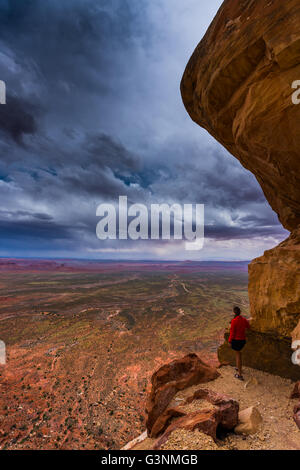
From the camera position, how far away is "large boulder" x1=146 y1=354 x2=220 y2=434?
5.76m

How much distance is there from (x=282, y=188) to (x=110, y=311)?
41.0m

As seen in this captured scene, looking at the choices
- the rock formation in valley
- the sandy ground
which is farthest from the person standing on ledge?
the rock formation in valley

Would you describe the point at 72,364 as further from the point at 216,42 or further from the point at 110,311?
the point at 216,42

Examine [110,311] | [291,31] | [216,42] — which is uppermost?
[216,42]

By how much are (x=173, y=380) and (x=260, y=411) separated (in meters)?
2.88

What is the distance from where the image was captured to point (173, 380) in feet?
21.1

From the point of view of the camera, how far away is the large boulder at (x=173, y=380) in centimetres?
576

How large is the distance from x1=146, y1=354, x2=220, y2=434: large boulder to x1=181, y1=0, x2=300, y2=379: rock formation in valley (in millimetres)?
1598

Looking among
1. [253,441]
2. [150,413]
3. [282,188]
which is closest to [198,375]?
[150,413]

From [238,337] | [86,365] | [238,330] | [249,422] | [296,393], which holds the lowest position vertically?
[86,365]

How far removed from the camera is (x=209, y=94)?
7047 mm

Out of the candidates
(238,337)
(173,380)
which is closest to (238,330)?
(238,337)

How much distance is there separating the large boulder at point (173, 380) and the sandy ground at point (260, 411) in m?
0.21

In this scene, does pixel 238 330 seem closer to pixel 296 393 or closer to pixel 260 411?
pixel 296 393
